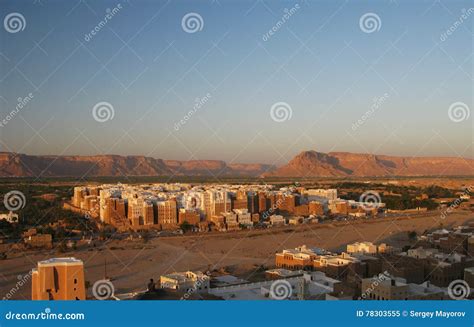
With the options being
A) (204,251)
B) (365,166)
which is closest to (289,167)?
(365,166)

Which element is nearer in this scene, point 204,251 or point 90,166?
point 204,251

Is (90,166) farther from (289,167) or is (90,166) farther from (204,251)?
(289,167)

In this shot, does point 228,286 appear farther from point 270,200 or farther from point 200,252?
point 270,200

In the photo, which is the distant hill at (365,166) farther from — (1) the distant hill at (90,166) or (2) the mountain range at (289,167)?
(1) the distant hill at (90,166)

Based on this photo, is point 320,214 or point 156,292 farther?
point 320,214

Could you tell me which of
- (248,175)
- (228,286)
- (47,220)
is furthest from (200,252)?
(248,175)

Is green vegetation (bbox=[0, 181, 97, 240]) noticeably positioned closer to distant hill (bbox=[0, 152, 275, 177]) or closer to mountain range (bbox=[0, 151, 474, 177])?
distant hill (bbox=[0, 152, 275, 177])

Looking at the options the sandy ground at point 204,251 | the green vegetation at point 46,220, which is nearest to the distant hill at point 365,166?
the sandy ground at point 204,251
